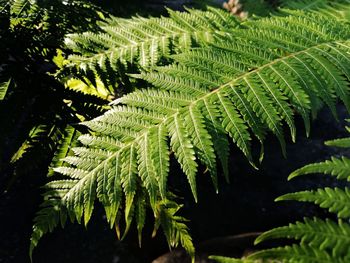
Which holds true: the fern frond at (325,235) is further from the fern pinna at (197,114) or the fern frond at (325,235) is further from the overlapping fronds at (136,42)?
the overlapping fronds at (136,42)

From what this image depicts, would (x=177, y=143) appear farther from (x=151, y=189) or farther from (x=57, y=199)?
(x=57, y=199)

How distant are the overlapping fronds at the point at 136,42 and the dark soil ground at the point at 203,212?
4.71 ft

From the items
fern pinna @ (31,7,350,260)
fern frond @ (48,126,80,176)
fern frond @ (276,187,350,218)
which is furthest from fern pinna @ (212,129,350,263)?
fern frond @ (48,126,80,176)

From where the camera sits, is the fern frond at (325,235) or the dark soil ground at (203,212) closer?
the fern frond at (325,235)

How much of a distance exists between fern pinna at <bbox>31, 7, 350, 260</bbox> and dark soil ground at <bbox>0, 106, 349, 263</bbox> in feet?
5.42

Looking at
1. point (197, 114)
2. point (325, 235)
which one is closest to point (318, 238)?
point (325, 235)

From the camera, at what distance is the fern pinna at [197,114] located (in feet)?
→ 3.43

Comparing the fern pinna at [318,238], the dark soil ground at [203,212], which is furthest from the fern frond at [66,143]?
the dark soil ground at [203,212]

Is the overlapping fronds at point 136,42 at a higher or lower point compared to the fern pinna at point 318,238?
higher

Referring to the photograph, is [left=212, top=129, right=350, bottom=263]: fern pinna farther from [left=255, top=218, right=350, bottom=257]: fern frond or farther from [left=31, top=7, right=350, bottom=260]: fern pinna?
[left=31, top=7, right=350, bottom=260]: fern pinna

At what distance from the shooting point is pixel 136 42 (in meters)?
1.55

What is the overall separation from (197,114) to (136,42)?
0.57 meters

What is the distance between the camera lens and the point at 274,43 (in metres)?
1.33

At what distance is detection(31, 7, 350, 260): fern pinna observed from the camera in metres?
1.04
